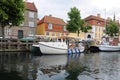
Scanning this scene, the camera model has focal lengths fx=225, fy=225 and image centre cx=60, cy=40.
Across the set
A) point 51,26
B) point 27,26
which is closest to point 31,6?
point 27,26

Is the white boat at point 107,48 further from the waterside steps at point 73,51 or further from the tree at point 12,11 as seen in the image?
the tree at point 12,11

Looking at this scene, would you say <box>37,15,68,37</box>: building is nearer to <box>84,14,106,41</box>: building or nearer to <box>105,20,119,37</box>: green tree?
<box>105,20,119,37</box>: green tree

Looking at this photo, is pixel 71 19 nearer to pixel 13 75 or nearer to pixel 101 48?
pixel 101 48

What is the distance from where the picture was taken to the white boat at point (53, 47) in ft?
141

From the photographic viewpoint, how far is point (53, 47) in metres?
44.1

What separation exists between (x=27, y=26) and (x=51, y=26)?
10.7 meters

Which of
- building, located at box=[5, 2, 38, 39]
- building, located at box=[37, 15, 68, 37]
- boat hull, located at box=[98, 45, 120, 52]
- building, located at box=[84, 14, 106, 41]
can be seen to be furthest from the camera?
building, located at box=[84, 14, 106, 41]

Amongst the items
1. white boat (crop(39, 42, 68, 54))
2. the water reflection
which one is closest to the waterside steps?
white boat (crop(39, 42, 68, 54))

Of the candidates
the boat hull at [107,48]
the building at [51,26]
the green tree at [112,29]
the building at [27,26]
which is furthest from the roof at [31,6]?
the boat hull at [107,48]

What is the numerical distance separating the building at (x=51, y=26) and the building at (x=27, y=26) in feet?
16.7

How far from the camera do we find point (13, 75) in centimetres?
1995

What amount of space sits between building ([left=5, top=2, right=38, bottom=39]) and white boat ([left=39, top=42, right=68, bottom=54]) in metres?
21.9

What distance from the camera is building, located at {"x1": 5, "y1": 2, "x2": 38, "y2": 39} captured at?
64469mm

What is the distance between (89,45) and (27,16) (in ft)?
70.7
